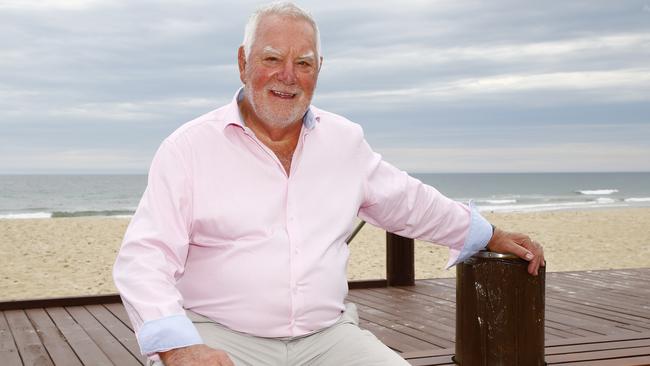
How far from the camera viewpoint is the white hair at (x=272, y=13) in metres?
2.35

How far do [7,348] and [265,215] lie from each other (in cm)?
265

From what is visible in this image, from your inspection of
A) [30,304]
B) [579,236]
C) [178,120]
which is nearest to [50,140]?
[178,120]

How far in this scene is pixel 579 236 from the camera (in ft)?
57.0

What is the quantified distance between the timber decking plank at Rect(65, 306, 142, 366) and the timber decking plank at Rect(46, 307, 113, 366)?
30 mm

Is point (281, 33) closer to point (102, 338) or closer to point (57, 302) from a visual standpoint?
point (102, 338)

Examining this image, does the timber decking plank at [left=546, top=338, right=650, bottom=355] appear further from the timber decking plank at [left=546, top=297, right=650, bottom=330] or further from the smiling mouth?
the smiling mouth

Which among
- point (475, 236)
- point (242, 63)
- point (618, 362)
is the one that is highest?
point (242, 63)

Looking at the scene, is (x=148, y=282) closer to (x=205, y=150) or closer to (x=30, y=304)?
(x=205, y=150)

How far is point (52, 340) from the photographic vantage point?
4.45 metres

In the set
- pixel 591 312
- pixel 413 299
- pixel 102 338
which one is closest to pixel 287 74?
pixel 102 338

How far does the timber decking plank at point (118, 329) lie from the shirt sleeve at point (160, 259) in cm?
196

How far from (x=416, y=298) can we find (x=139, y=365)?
2.53m

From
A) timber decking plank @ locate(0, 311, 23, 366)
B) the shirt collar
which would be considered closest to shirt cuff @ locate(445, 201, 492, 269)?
the shirt collar

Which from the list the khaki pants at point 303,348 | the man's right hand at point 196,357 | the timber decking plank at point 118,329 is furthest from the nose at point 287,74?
the timber decking plank at point 118,329
